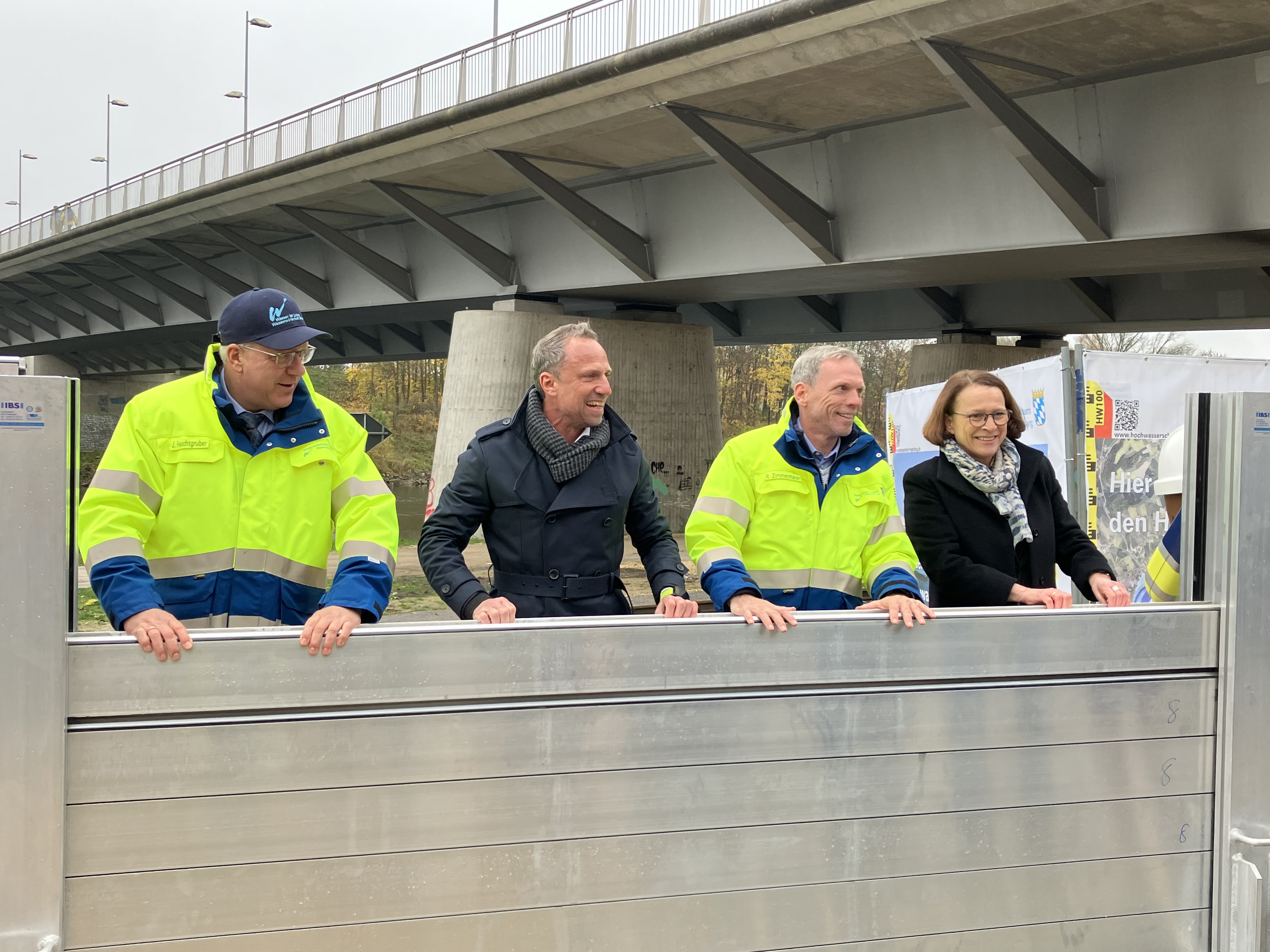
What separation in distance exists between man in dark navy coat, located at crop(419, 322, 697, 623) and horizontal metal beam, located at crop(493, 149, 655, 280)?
15.1 metres

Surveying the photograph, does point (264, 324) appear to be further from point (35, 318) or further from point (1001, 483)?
point (35, 318)

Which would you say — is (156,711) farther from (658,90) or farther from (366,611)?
(658,90)

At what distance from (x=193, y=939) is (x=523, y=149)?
1698 centimetres

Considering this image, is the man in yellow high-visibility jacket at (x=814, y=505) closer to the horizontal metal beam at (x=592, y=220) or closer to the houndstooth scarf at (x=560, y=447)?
the houndstooth scarf at (x=560, y=447)

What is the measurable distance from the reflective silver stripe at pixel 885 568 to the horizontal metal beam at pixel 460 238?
18.3m

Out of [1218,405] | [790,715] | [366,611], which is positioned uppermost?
[1218,405]

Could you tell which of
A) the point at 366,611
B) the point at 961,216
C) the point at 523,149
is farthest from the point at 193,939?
the point at 523,149

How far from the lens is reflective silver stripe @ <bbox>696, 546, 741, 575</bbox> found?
11.5ft

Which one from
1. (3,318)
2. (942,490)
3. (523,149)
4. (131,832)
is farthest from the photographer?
(3,318)

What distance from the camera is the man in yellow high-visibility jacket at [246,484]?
307 centimetres

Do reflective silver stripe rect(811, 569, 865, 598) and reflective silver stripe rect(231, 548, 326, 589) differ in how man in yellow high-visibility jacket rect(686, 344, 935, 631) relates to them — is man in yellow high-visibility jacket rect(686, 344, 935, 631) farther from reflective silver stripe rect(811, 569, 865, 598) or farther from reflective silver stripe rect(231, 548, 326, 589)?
reflective silver stripe rect(231, 548, 326, 589)

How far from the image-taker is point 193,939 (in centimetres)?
241

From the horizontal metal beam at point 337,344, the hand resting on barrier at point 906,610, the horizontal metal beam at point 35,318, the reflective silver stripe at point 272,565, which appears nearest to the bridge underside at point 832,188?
the horizontal metal beam at point 337,344

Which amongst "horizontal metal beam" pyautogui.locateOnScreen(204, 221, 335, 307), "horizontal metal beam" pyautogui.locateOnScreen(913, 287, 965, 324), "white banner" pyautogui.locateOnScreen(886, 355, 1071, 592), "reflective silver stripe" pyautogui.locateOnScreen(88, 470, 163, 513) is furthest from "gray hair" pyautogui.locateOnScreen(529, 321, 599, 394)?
"horizontal metal beam" pyautogui.locateOnScreen(204, 221, 335, 307)
